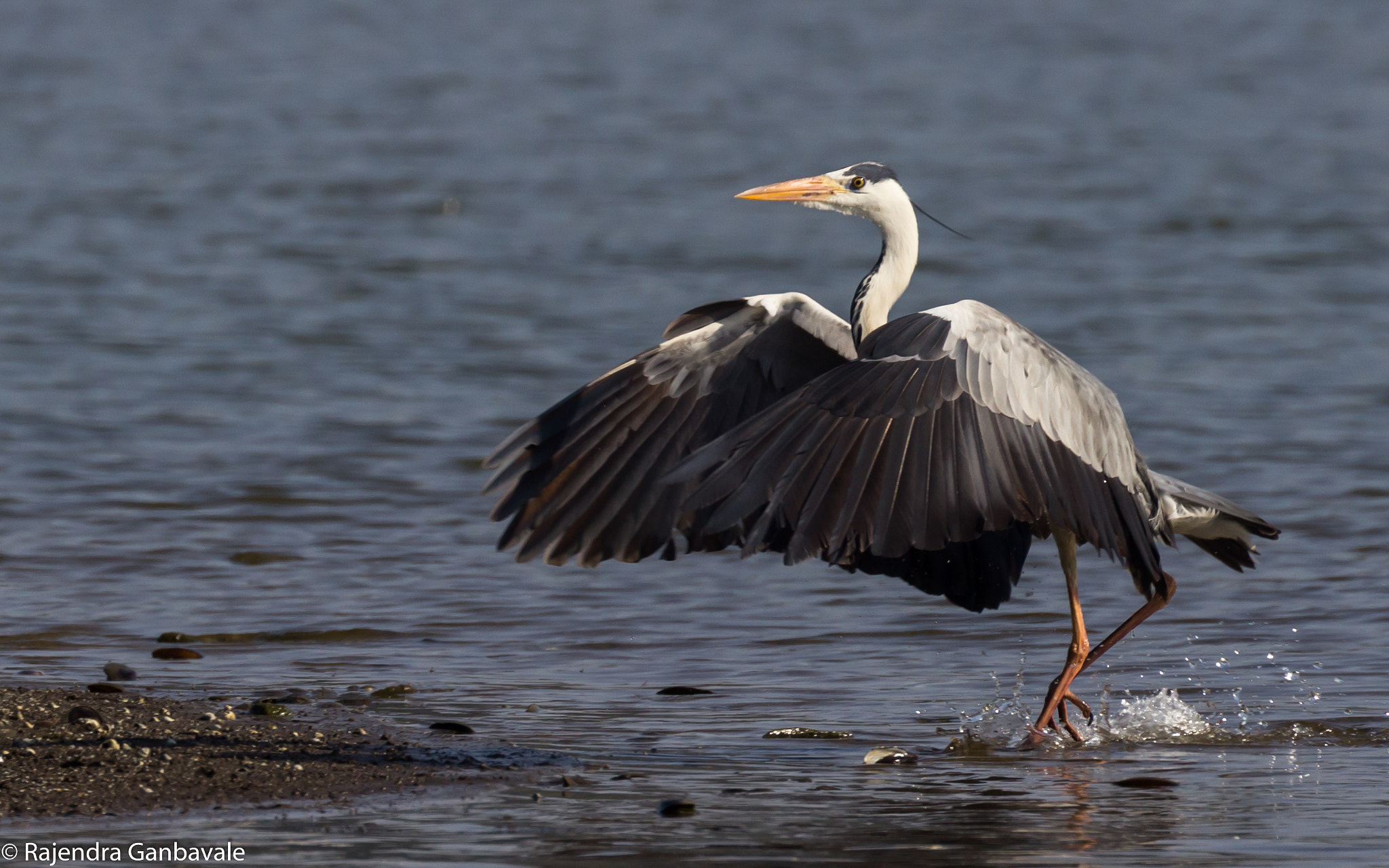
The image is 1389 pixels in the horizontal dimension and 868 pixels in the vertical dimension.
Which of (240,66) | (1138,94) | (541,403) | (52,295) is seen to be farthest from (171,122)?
→ (541,403)

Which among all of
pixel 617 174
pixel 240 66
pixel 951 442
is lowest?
pixel 951 442

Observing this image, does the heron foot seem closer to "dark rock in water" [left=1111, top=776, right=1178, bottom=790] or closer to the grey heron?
the grey heron

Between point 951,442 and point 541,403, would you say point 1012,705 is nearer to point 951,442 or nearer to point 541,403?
point 951,442

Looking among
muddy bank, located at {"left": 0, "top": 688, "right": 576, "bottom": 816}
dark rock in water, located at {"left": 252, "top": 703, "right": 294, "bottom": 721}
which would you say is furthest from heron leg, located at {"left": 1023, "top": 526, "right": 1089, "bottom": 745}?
dark rock in water, located at {"left": 252, "top": 703, "right": 294, "bottom": 721}

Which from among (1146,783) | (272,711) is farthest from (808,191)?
(272,711)

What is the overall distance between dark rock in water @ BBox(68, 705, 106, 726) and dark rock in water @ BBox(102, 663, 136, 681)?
0.96m

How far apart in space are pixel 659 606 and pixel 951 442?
354 cm

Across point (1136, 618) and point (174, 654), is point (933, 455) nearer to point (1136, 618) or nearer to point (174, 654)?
point (1136, 618)

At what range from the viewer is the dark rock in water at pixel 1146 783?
21.5ft

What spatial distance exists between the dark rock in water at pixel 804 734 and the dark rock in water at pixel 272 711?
179 centimetres

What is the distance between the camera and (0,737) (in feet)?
22.2

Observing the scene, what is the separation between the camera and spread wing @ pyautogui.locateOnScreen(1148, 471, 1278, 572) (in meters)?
7.78

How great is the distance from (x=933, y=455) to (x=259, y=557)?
5.25m

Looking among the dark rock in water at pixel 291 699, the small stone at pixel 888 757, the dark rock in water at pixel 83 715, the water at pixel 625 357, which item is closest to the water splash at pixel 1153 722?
the water at pixel 625 357
